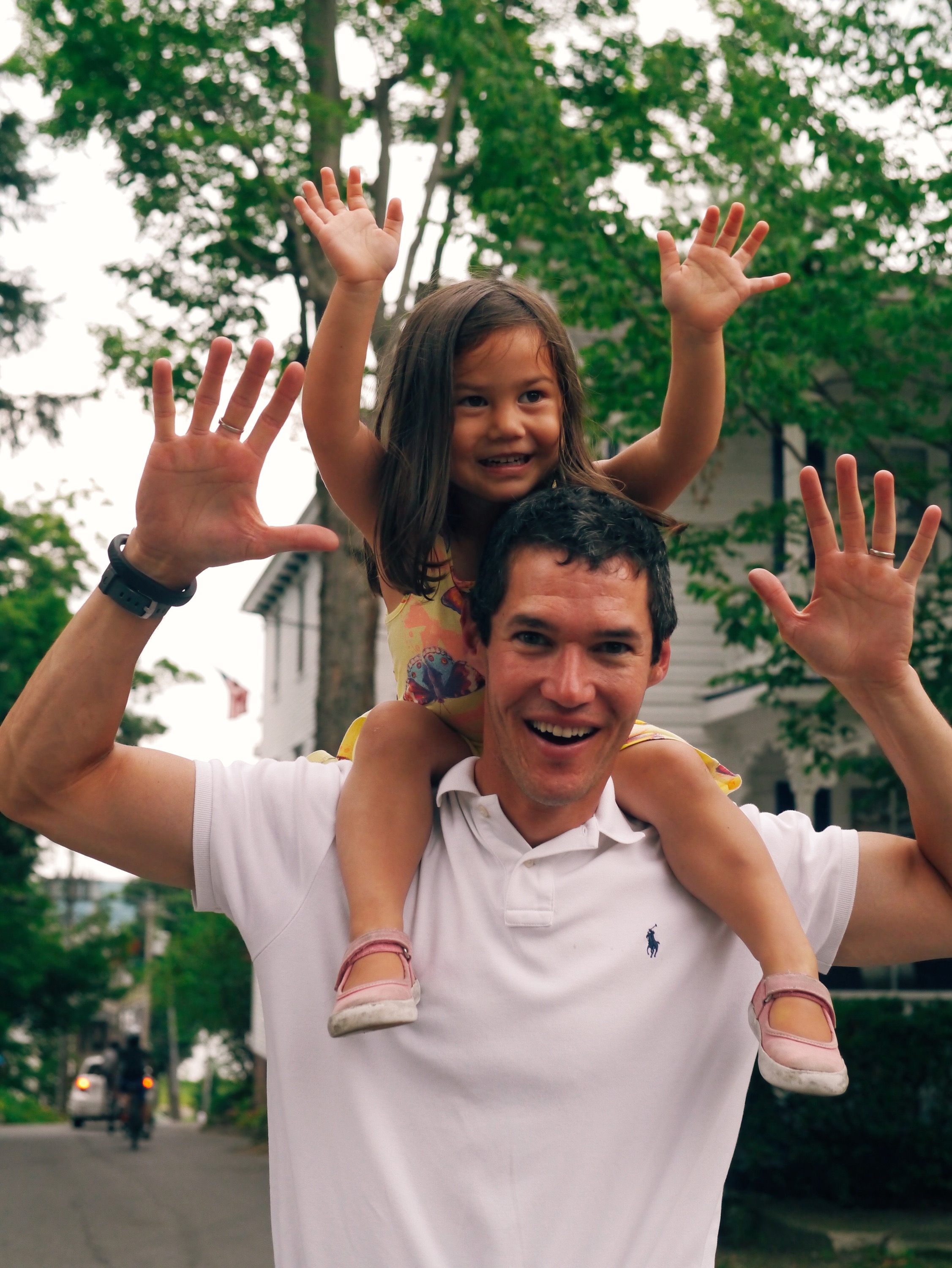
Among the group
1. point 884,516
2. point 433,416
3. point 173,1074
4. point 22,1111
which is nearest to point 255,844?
point 433,416

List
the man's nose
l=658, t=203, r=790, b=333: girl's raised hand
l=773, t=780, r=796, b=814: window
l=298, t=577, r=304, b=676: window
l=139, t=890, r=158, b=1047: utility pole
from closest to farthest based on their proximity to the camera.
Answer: the man's nose, l=658, t=203, r=790, b=333: girl's raised hand, l=773, t=780, r=796, b=814: window, l=298, t=577, r=304, b=676: window, l=139, t=890, r=158, b=1047: utility pole

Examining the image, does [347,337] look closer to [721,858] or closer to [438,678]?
[438,678]

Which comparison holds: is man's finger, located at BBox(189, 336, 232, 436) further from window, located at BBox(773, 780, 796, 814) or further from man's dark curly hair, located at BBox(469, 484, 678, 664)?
window, located at BBox(773, 780, 796, 814)

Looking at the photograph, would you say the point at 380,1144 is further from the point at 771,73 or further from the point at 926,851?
the point at 771,73

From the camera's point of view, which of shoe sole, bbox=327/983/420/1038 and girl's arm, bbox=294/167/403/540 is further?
girl's arm, bbox=294/167/403/540

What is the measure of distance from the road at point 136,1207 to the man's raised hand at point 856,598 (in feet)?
27.4

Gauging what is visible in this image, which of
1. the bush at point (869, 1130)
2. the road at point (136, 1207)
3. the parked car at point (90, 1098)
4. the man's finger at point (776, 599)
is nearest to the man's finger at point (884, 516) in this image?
the man's finger at point (776, 599)

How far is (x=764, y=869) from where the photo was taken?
2316 mm

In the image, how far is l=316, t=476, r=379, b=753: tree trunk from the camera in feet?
41.5

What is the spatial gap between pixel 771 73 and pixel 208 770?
826 centimetres

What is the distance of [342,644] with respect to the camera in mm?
12961

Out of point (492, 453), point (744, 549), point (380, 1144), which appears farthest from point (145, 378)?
point (380, 1144)

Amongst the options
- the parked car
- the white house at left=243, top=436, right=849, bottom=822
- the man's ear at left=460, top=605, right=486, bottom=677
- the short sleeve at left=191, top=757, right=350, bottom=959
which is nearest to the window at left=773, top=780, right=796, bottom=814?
the white house at left=243, top=436, right=849, bottom=822

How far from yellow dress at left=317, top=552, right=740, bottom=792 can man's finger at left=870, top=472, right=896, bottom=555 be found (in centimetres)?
53
